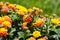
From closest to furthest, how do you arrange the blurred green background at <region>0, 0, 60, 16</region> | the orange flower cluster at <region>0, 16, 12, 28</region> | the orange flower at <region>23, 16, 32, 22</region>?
the orange flower cluster at <region>0, 16, 12, 28</region>, the orange flower at <region>23, 16, 32, 22</region>, the blurred green background at <region>0, 0, 60, 16</region>

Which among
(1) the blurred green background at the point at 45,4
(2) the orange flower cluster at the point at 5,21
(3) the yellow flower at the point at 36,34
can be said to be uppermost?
(2) the orange flower cluster at the point at 5,21

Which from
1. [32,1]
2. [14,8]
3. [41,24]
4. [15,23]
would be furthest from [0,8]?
[32,1]

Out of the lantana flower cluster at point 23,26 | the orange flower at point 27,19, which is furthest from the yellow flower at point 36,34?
the orange flower at point 27,19

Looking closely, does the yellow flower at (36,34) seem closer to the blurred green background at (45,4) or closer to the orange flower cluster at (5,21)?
the orange flower cluster at (5,21)

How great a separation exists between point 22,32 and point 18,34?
0.05 m

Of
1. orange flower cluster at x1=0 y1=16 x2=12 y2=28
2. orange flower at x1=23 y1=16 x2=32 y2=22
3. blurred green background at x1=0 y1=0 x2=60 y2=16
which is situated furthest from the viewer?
blurred green background at x1=0 y1=0 x2=60 y2=16

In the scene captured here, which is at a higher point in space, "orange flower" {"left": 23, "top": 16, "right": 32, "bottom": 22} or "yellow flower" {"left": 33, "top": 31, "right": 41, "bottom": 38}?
"orange flower" {"left": 23, "top": 16, "right": 32, "bottom": 22}

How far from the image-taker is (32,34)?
2.90m

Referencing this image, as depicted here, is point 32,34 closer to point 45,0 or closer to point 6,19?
point 6,19

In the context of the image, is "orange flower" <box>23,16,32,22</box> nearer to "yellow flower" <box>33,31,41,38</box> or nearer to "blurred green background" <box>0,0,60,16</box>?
"yellow flower" <box>33,31,41,38</box>

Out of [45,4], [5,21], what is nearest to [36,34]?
[5,21]

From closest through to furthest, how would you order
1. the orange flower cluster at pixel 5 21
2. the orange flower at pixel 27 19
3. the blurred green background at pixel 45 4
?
the orange flower cluster at pixel 5 21, the orange flower at pixel 27 19, the blurred green background at pixel 45 4

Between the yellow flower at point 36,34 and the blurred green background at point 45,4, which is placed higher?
the yellow flower at point 36,34

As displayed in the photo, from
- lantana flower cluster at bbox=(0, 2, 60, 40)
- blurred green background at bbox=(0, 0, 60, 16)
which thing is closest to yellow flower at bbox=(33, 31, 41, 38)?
lantana flower cluster at bbox=(0, 2, 60, 40)
